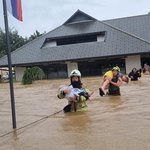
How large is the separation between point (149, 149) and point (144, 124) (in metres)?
1.56

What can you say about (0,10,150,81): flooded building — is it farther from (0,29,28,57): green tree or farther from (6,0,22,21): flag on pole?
(6,0,22,21): flag on pole

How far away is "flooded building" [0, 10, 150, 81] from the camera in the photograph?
2956 centimetres

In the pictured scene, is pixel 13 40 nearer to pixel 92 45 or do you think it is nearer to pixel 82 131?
pixel 92 45

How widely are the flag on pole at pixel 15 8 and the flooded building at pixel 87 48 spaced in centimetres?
2290

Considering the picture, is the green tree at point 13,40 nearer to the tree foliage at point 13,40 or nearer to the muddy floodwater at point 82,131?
the tree foliage at point 13,40

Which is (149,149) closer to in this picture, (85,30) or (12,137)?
(12,137)

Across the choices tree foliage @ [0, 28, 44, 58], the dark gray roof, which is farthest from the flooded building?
tree foliage @ [0, 28, 44, 58]

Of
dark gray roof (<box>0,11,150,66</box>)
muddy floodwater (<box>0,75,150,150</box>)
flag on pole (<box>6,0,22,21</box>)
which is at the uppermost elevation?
dark gray roof (<box>0,11,150,66</box>)

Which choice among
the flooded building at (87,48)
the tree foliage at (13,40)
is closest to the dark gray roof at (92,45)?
the flooded building at (87,48)

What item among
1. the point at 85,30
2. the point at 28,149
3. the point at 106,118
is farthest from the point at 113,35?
the point at 28,149

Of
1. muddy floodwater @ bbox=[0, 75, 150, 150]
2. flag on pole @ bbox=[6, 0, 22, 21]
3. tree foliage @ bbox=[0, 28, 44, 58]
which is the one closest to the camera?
muddy floodwater @ bbox=[0, 75, 150, 150]

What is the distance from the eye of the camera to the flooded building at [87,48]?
97.0 ft

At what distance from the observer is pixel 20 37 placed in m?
59.9

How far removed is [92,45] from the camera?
3136cm
